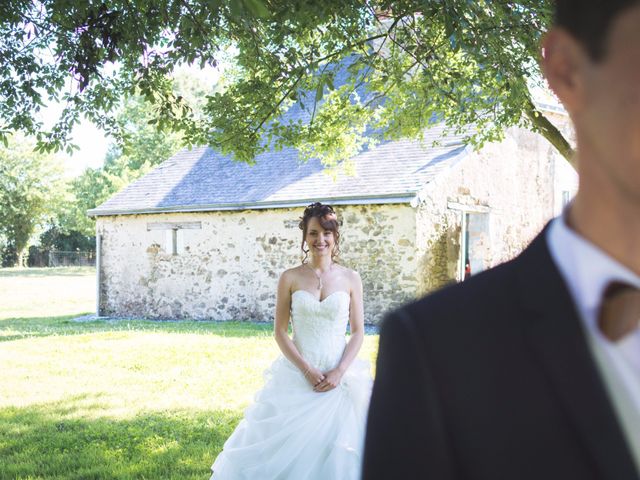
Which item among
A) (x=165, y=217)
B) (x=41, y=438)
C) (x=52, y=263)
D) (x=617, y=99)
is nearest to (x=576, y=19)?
(x=617, y=99)

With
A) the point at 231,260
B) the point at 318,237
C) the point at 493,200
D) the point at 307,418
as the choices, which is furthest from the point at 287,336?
the point at 493,200

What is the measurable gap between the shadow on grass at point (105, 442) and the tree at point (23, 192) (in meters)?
45.9

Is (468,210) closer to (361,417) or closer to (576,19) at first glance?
(361,417)

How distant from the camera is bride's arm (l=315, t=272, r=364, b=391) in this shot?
5582mm

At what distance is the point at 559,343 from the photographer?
92 cm

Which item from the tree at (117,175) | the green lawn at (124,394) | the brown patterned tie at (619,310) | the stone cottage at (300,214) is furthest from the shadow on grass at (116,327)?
the tree at (117,175)

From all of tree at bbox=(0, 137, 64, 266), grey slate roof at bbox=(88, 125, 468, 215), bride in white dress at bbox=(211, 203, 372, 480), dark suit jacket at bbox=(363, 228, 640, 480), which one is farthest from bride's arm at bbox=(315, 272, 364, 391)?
tree at bbox=(0, 137, 64, 266)

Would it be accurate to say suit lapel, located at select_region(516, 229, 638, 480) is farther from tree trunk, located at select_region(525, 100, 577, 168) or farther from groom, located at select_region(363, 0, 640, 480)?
tree trunk, located at select_region(525, 100, 577, 168)

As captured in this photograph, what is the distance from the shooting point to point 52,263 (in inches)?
2152

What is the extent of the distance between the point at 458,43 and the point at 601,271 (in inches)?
217

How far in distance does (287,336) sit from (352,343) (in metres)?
0.52

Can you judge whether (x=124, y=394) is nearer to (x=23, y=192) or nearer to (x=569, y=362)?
(x=569, y=362)

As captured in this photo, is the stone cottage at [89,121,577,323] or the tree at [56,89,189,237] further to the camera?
the tree at [56,89,189,237]

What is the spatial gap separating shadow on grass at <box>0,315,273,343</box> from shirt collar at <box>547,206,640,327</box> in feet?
47.4
